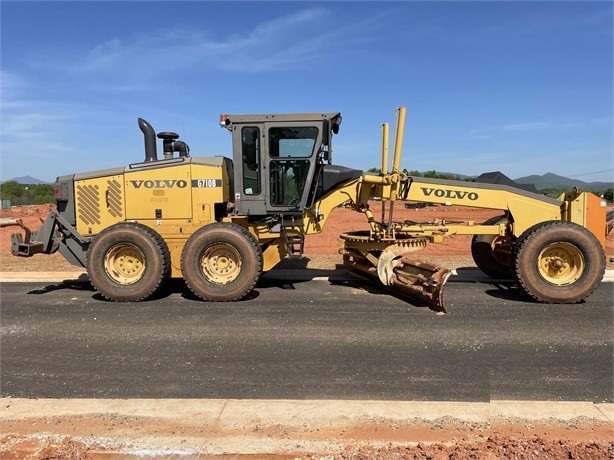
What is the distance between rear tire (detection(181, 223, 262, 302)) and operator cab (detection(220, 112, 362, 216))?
679 millimetres

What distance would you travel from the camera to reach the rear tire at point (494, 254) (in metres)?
8.53

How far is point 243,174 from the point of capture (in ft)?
25.4

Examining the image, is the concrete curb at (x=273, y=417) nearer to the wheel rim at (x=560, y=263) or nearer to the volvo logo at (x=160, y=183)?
the wheel rim at (x=560, y=263)

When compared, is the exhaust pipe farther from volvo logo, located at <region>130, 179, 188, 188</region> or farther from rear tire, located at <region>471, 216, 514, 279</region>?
rear tire, located at <region>471, 216, 514, 279</region>

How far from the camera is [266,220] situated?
26.0 ft

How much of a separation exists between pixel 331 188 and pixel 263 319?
2727 mm

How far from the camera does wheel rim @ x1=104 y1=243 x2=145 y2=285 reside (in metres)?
7.44

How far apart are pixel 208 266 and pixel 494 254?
16.6 feet

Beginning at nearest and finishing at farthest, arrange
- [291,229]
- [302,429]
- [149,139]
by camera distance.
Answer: [302,429] → [291,229] → [149,139]

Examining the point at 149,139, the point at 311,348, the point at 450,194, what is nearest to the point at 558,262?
the point at 450,194

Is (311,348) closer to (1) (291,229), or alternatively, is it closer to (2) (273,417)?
(2) (273,417)

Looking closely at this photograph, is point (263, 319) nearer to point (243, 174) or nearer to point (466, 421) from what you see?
point (243, 174)

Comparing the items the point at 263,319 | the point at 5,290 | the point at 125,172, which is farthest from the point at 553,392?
the point at 5,290

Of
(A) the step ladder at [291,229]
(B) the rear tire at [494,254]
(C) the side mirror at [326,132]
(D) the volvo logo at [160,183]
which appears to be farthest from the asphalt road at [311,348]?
(C) the side mirror at [326,132]
